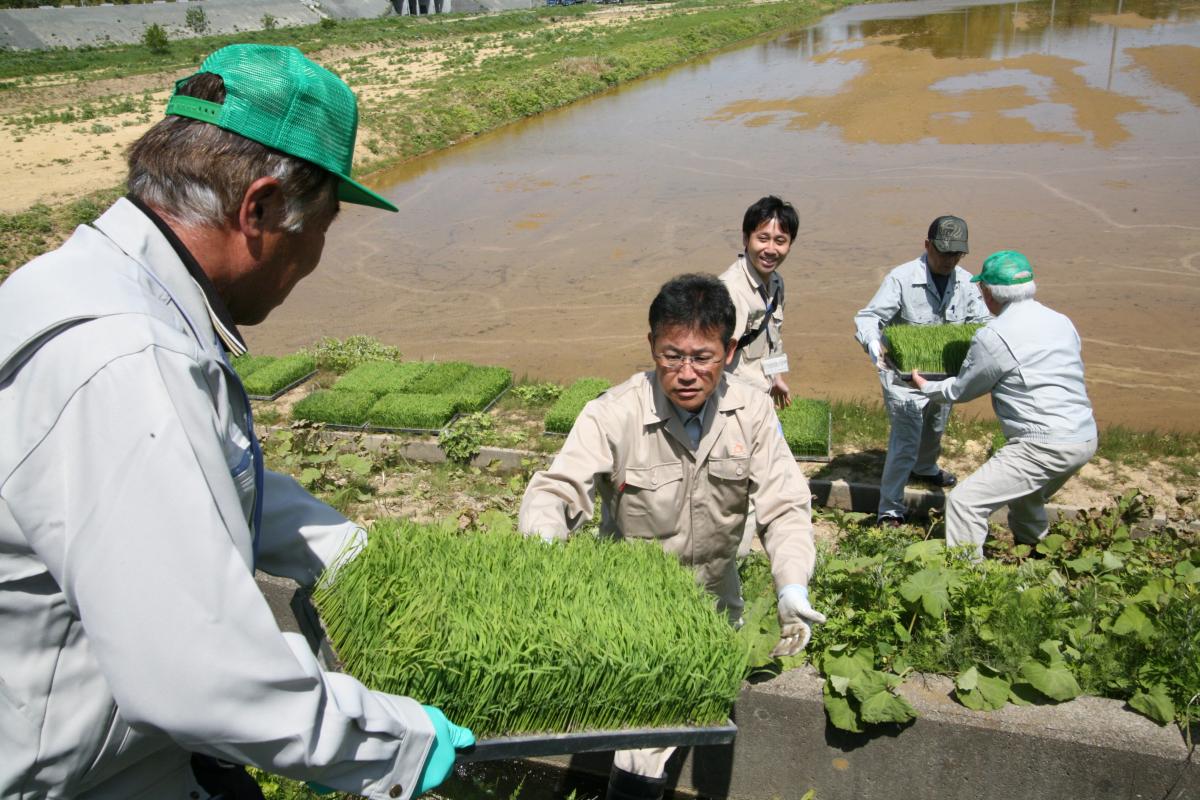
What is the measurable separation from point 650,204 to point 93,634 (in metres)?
15.2

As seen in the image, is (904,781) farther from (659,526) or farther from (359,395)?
(359,395)

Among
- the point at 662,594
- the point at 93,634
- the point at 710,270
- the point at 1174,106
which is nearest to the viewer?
→ the point at 93,634

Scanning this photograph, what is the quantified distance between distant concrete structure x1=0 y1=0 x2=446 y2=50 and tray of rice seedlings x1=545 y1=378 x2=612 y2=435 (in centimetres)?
5025

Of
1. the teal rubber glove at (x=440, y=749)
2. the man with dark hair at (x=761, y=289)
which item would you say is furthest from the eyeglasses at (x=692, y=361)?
the man with dark hair at (x=761, y=289)

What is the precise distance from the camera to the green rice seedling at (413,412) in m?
7.22

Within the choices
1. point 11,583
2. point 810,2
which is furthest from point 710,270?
point 810,2

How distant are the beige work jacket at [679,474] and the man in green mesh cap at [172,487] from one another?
4.40ft

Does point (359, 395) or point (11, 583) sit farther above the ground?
point (11, 583)

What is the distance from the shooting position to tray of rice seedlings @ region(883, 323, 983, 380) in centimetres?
566

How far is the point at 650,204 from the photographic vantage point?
1586 centimetres

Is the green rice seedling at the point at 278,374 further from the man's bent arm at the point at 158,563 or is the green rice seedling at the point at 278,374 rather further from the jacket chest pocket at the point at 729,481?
the man's bent arm at the point at 158,563

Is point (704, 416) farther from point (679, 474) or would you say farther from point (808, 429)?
point (808, 429)

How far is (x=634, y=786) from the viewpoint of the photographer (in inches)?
119

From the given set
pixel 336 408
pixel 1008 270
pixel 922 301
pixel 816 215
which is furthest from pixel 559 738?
pixel 816 215
